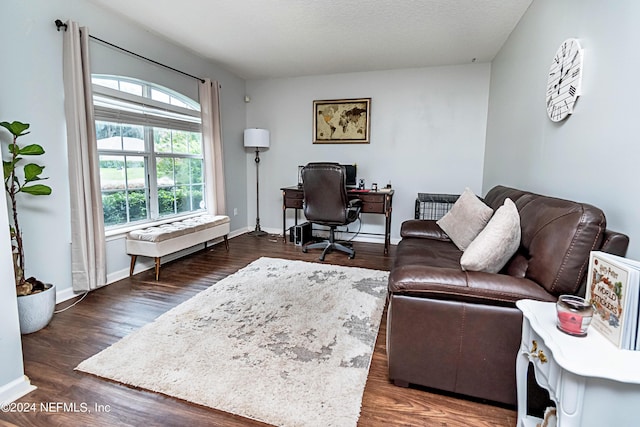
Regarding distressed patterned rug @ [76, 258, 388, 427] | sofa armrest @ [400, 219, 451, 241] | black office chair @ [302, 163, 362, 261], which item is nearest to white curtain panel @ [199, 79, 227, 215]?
black office chair @ [302, 163, 362, 261]

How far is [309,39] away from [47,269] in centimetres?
310

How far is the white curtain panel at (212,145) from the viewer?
160 inches

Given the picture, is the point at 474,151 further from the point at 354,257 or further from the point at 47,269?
the point at 47,269

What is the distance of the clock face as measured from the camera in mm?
1756

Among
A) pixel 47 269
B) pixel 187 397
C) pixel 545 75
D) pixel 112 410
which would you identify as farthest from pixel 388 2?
pixel 47 269

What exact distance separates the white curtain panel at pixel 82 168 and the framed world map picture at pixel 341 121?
2.87 meters

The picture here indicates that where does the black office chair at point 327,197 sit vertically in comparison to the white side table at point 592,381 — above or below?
above

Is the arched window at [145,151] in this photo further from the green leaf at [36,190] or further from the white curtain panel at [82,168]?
the green leaf at [36,190]

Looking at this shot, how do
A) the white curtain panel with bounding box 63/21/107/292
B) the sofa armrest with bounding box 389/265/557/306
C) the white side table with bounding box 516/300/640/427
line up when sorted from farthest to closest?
the white curtain panel with bounding box 63/21/107/292, the sofa armrest with bounding box 389/265/557/306, the white side table with bounding box 516/300/640/427

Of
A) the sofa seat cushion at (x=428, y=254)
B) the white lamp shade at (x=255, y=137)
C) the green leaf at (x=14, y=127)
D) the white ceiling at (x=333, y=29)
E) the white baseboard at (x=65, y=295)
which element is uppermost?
the white ceiling at (x=333, y=29)

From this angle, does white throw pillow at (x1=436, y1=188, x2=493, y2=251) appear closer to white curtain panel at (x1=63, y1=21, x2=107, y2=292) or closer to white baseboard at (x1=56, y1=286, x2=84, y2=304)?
white curtain panel at (x1=63, y1=21, x2=107, y2=292)

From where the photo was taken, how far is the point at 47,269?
254 centimetres

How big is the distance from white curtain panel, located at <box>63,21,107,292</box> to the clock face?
3.32 meters

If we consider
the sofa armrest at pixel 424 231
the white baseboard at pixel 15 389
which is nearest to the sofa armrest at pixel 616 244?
the sofa armrest at pixel 424 231
